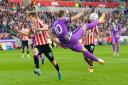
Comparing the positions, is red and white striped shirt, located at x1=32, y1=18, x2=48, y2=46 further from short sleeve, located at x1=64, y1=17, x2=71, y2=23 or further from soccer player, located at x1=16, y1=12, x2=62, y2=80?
short sleeve, located at x1=64, y1=17, x2=71, y2=23

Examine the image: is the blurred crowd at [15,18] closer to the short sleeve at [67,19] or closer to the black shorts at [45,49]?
the black shorts at [45,49]

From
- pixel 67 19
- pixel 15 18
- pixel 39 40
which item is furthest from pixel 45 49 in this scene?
pixel 15 18

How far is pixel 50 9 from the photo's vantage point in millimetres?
65750

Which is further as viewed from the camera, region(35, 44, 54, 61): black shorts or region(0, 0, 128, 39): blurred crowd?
region(0, 0, 128, 39): blurred crowd

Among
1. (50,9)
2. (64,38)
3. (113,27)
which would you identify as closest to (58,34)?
(64,38)

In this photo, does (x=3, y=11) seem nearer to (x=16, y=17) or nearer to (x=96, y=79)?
(x=16, y=17)

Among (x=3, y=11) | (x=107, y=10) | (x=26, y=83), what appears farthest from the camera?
(x=107, y=10)

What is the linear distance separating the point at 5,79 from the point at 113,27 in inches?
818

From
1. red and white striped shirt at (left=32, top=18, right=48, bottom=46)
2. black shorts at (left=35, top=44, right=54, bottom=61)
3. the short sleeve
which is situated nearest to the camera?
the short sleeve

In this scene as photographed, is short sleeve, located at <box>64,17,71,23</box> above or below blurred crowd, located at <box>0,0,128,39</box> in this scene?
above

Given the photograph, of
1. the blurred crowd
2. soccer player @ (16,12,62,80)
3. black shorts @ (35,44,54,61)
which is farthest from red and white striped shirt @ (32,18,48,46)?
the blurred crowd

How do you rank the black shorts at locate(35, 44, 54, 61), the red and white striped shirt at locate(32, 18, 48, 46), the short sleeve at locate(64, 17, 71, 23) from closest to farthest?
1. the short sleeve at locate(64, 17, 71, 23)
2. the black shorts at locate(35, 44, 54, 61)
3. the red and white striped shirt at locate(32, 18, 48, 46)

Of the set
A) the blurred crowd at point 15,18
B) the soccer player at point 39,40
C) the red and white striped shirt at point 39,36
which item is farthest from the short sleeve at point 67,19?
the blurred crowd at point 15,18

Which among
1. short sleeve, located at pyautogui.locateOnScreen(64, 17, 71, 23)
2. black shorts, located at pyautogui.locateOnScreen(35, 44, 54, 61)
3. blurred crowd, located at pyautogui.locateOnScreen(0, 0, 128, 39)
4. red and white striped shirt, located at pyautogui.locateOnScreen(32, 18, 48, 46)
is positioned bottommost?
blurred crowd, located at pyautogui.locateOnScreen(0, 0, 128, 39)
